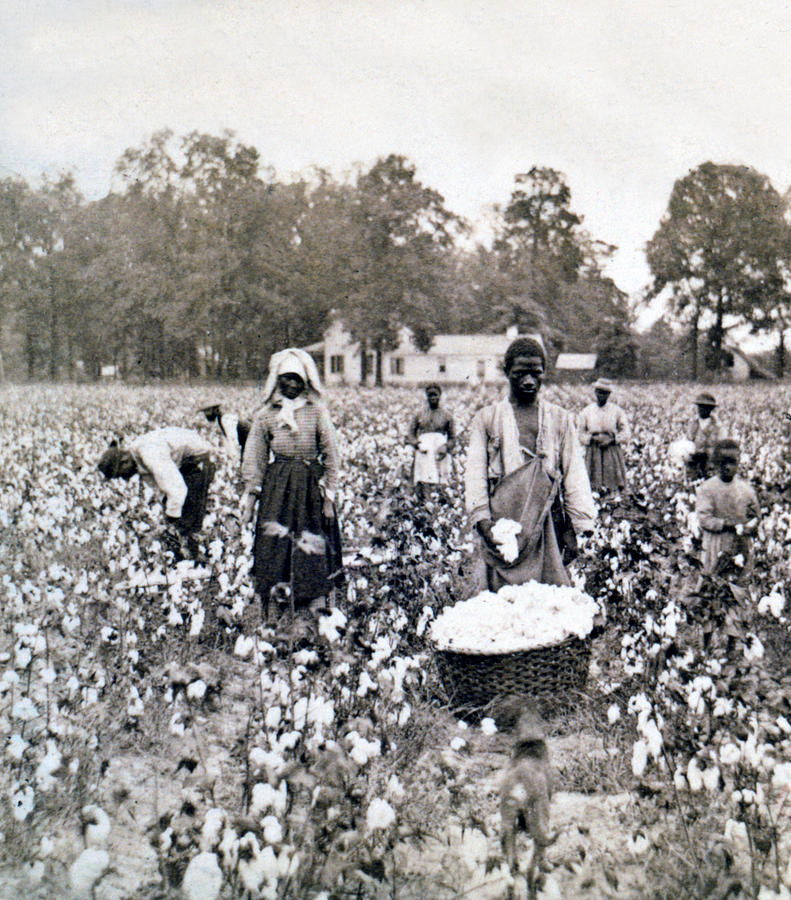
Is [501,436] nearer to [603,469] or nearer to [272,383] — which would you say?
[272,383]

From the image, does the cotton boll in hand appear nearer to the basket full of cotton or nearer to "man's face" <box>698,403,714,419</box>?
the basket full of cotton

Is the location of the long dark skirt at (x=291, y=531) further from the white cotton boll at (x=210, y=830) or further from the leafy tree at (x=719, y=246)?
the leafy tree at (x=719, y=246)

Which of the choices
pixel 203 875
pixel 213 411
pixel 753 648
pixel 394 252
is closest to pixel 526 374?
pixel 753 648

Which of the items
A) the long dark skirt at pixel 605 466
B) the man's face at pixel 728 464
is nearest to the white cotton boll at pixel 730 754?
the man's face at pixel 728 464

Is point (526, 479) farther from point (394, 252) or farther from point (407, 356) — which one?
point (407, 356)

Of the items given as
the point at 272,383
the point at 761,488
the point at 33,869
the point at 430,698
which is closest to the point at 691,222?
the point at 761,488

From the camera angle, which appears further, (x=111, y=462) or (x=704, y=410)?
(x=704, y=410)
